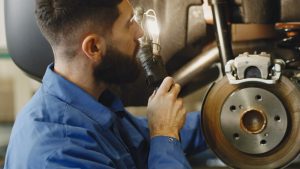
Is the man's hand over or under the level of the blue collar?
under

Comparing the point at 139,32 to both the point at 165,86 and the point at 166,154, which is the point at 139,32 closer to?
the point at 165,86

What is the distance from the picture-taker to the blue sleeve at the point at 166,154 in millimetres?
813

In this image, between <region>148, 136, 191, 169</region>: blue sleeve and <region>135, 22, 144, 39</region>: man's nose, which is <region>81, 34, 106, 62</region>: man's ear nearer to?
<region>135, 22, 144, 39</region>: man's nose

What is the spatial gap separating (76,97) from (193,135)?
0.27 meters

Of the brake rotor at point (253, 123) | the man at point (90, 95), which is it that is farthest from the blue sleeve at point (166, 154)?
the brake rotor at point (253, 123)

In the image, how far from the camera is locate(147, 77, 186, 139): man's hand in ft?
2.78

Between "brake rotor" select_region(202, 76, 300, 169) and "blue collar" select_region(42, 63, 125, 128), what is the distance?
19 centimetres

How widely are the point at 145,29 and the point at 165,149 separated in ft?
0.72

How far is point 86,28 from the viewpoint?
83 centimetres

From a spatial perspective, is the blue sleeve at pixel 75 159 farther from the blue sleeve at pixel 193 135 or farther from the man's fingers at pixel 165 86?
the blue sleeve at pixel 193 135

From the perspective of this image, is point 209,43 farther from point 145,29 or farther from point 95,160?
point 95,160

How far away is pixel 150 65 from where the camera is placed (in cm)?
84

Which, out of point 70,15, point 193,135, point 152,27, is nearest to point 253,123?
point 193,135

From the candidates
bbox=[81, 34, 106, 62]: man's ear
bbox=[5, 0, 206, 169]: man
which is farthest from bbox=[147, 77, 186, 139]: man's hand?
bbox=[81, 34, 106, 62]: man's ear
